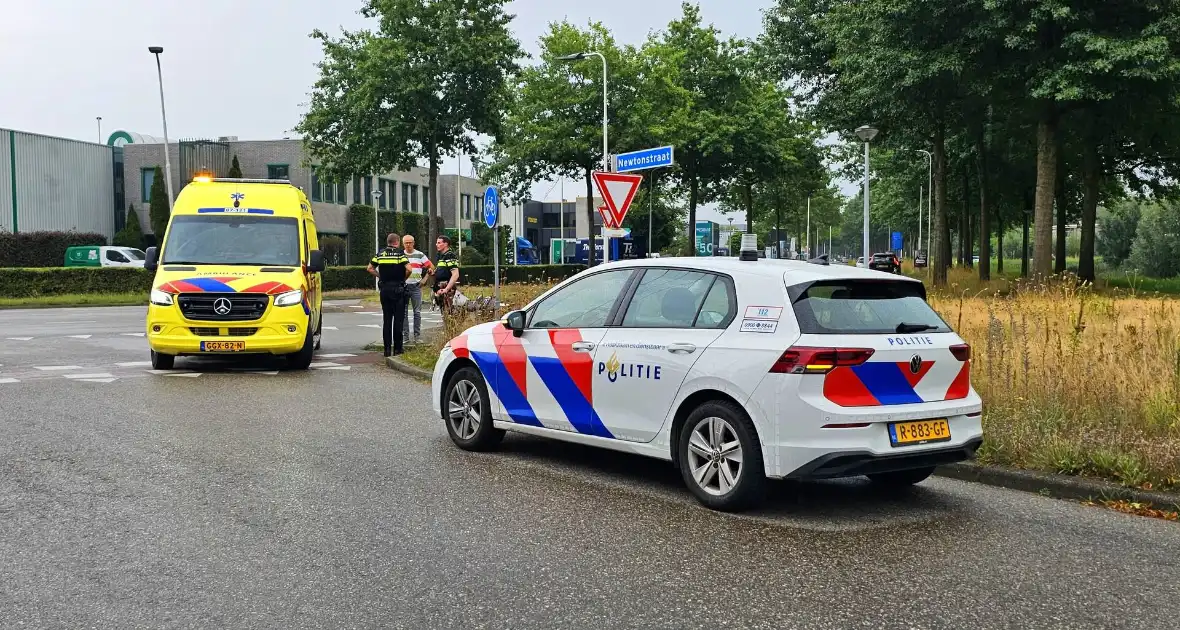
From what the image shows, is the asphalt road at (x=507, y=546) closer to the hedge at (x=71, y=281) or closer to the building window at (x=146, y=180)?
the hedge at (x=71, y=281)

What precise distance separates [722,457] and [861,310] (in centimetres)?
116

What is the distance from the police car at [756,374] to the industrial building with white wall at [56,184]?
168 feet

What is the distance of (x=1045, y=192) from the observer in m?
24.7

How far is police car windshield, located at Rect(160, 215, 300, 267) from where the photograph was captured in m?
13.7

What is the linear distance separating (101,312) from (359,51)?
11.9 m

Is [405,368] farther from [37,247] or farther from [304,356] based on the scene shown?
[37,247]

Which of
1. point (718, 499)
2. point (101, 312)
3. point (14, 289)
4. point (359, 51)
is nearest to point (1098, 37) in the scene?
point (718, 499)

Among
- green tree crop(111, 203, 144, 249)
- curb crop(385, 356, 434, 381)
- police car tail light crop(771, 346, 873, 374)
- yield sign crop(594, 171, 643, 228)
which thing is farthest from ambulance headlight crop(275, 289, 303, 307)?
green tree crop(111, 203, 144, 249)

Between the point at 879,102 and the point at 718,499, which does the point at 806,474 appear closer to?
the point at 718,499

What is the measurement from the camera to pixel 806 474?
555 cm

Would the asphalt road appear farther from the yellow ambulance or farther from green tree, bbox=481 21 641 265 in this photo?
green tree, bbox=481 21 641 265

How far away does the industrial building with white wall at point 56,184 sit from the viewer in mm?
50844

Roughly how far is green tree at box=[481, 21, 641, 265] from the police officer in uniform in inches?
822

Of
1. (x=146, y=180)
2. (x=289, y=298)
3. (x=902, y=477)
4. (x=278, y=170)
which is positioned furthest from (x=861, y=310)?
(x=146, y=180)
